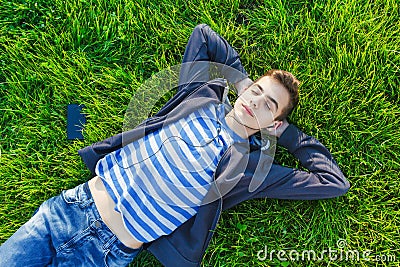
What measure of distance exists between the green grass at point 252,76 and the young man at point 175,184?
21 centimetres

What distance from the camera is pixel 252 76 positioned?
8.09 ft

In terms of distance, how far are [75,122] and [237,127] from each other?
90 cm

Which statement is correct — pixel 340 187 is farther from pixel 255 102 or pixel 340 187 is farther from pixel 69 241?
pixel 69 241

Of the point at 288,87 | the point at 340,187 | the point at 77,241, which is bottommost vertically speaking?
the point at 340,187

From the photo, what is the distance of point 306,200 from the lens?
7.75 ft

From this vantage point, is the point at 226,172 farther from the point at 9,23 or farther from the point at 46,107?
the point at 9,23

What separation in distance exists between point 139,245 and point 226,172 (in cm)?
56

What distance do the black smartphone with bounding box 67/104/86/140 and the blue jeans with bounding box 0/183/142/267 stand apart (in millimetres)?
425

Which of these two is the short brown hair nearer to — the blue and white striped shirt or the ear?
the ear

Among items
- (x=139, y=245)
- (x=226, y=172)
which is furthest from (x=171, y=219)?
(x=226, y=172)

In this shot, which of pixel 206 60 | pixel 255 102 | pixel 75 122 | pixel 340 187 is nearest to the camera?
pixel 255 102

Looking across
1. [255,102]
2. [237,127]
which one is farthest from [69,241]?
[255,102]

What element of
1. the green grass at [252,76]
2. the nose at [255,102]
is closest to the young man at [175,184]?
the nose at [255,102]

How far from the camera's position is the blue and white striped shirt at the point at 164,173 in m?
2.12
